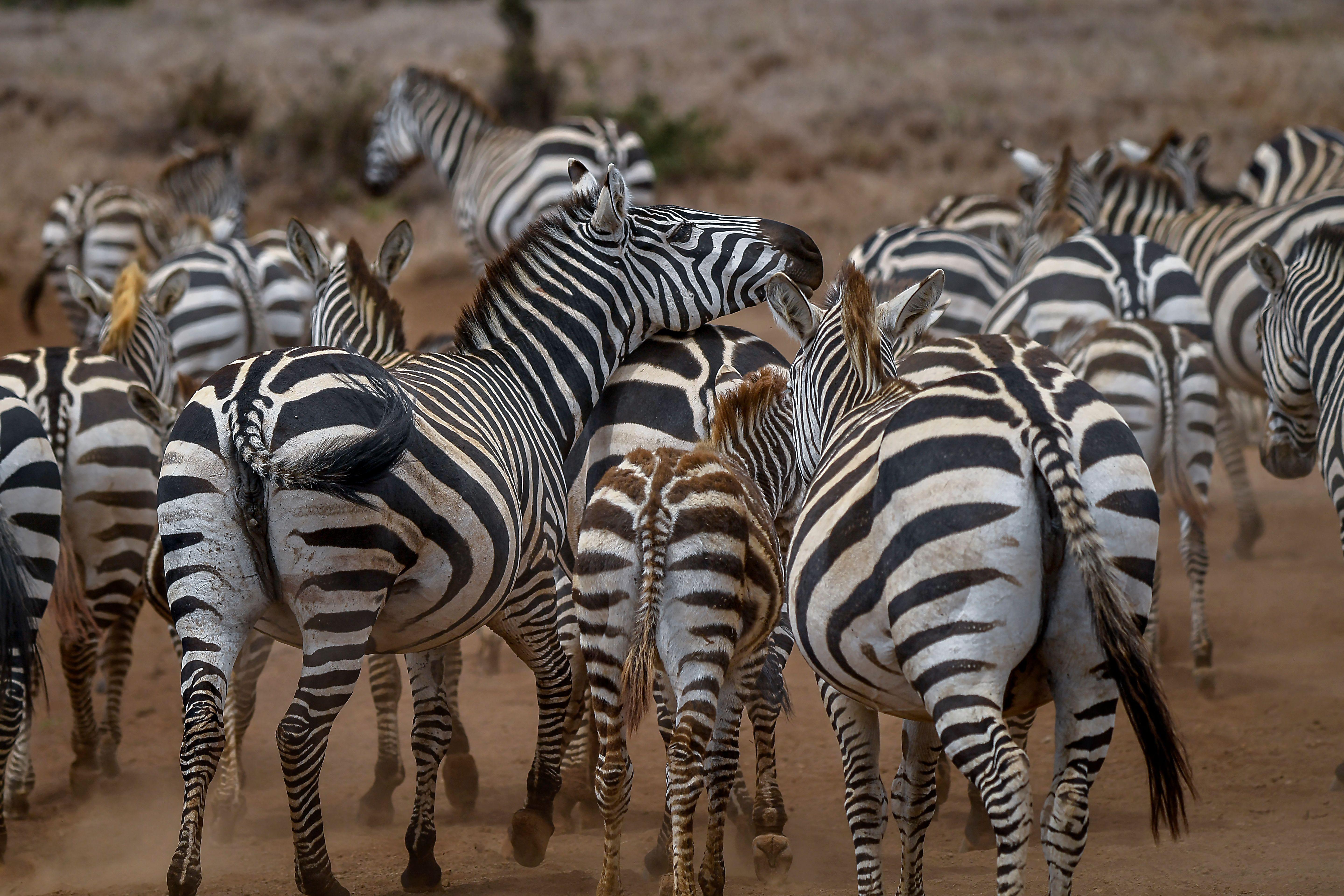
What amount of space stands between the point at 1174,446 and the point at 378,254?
5.01 m

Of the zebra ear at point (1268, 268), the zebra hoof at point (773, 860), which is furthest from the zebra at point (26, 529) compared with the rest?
the zebra ear at point (1268, 268)

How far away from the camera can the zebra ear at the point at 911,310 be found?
519 cm

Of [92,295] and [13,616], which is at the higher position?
[92,295]

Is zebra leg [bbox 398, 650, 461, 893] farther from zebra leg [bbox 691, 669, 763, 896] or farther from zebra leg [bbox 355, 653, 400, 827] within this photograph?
zebra leg [bbox 691, 669, 763, 896]

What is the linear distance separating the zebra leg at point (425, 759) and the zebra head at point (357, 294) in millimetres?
1627

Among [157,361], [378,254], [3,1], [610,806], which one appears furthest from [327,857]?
[3,1]

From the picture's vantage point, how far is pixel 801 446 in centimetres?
538

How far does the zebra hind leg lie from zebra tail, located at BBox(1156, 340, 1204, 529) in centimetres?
459

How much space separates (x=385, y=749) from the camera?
6793mm

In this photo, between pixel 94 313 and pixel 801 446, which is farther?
pixel 94 313

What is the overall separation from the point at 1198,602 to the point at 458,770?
4984 mm

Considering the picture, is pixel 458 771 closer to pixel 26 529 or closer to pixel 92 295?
pixel 26 529

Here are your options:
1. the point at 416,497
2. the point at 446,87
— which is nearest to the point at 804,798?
the point at 416,497

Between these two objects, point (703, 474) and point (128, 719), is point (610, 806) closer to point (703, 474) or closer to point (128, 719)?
point (703, 474)
